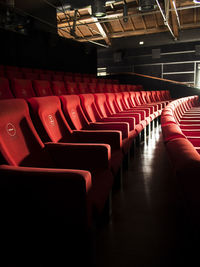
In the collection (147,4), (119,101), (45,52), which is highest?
(147,4)

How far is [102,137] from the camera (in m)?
0.67

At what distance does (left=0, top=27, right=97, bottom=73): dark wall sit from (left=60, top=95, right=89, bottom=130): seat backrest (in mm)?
1642

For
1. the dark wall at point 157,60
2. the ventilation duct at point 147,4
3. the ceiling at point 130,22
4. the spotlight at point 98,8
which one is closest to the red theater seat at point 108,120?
the ventilation duct at point 147,4

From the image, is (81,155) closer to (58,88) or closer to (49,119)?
(49,119)

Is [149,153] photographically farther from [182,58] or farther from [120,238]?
[182,58]

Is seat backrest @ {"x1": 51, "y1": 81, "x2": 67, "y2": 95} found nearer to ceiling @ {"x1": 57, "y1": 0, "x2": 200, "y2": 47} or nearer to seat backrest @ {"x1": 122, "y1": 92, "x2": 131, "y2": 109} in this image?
seat backrest @ {"x1": 122, "y1": 92, "x2": 131, "y2": 109}

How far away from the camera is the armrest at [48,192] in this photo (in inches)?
12.6

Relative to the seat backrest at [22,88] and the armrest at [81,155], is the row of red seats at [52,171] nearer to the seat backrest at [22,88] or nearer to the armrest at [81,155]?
the armrest at [81,155]

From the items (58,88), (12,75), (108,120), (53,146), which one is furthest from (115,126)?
(12,75)

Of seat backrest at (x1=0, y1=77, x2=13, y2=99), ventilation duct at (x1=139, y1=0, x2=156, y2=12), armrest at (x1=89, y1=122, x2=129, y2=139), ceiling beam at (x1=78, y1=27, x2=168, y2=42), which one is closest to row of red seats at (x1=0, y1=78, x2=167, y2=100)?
seat backrest at (x1=0, y1=77, x2=13, y2=99)

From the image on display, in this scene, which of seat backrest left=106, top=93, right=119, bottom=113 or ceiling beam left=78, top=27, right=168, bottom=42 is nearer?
seat backrest left=106, top=93, right=119, bottom=113

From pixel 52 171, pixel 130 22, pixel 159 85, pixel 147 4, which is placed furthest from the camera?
pixel 130 22

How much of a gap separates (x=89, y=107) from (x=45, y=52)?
1935 mm

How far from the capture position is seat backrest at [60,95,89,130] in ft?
2.51
